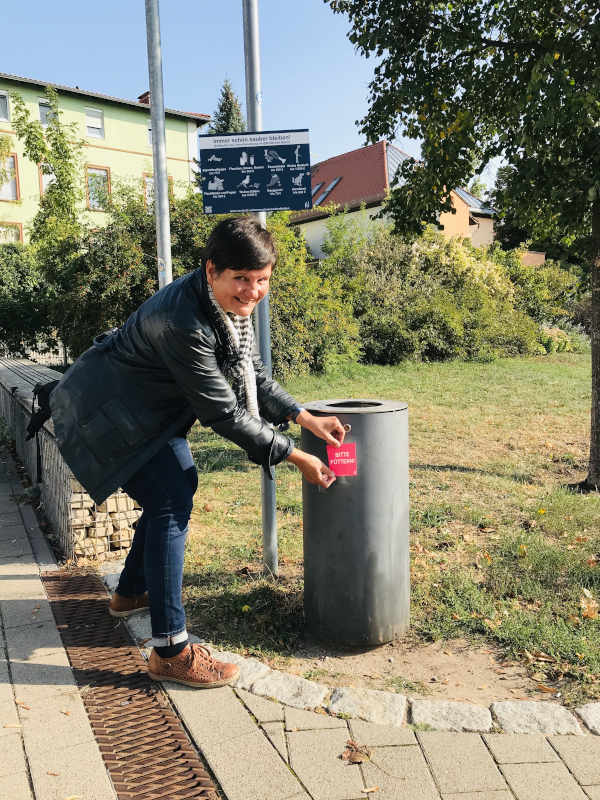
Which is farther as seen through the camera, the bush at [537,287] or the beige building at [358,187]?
the beige building at [358,187]

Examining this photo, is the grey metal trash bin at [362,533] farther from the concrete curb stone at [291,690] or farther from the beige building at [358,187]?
the beige building at [358,187]

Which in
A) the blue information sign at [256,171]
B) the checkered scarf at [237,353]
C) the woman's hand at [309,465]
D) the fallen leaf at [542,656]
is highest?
the blue information sign at [256,171]

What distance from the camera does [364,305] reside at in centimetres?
1562

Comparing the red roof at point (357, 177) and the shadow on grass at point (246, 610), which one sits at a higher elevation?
the red roof at point (357, 177)

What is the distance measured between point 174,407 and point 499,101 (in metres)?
4.72

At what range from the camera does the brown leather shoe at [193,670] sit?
2.77 meters

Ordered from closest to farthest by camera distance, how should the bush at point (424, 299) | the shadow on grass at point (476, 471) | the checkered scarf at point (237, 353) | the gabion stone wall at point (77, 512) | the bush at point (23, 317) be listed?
the checkered scarf at point (237, 353)
the gabion stone wall at point (77, 512)
the shadow on grass at point (476, 471)
the bush at point (23, 317)
the bush at point (424, 299)

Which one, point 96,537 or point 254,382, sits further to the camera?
point 96,537

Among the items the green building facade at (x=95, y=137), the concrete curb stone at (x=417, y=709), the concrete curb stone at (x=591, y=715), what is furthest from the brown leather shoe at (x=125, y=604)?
the green building facade at (x=95, y=137)

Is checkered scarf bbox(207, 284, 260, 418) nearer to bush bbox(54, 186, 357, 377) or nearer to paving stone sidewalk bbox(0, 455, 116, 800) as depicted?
paving stone sidewalk bbox(0, 455, 116, 800)

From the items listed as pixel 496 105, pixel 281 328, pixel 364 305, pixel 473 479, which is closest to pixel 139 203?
pixel 281 328

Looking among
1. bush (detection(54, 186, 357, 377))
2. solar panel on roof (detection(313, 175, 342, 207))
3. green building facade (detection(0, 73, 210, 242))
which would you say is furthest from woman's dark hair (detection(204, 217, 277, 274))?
solar panel on roof (detection(313, 175, 342, 207))

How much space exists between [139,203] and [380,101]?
6.77 meters

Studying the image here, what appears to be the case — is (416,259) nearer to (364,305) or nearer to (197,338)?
(364,305)
